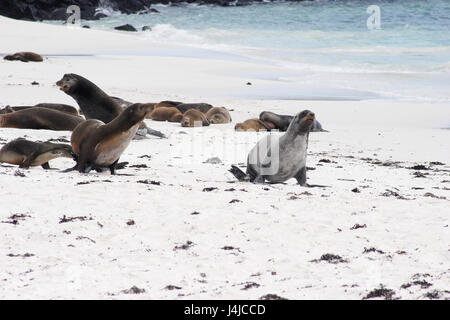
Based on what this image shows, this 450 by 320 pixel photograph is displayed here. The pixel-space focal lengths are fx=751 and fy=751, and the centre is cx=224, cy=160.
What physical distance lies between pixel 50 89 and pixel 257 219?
33.6ft

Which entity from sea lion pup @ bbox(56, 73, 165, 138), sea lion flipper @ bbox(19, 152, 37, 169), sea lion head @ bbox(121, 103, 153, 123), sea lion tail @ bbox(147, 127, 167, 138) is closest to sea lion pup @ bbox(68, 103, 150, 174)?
sea lion head @ bbox(121, 103, 153, 123)

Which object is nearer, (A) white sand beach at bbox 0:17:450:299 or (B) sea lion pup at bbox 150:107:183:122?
(A) white sand beach at bbox 0:17:450:299

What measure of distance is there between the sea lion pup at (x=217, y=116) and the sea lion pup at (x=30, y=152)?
5641 mm

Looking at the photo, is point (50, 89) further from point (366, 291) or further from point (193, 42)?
point (193, 42)

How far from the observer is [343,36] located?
1444 inches

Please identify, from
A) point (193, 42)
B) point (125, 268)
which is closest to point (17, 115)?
point (125, 268)

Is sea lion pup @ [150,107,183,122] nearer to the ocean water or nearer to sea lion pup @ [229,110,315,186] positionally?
the ocean water

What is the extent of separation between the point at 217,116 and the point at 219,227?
7681 mm

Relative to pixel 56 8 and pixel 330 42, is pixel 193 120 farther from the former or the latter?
pixel 56 8

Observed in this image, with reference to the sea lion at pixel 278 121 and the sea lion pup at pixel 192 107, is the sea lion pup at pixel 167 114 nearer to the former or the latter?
the sea lion pup at pixel 192 107

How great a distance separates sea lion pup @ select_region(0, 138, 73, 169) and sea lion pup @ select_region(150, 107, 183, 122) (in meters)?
5.59

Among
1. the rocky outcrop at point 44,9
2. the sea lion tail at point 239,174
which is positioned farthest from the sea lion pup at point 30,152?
the rocky outcrop at point 44,9

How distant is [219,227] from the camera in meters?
5.16

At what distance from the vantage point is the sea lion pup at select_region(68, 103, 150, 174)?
697 centimetres
